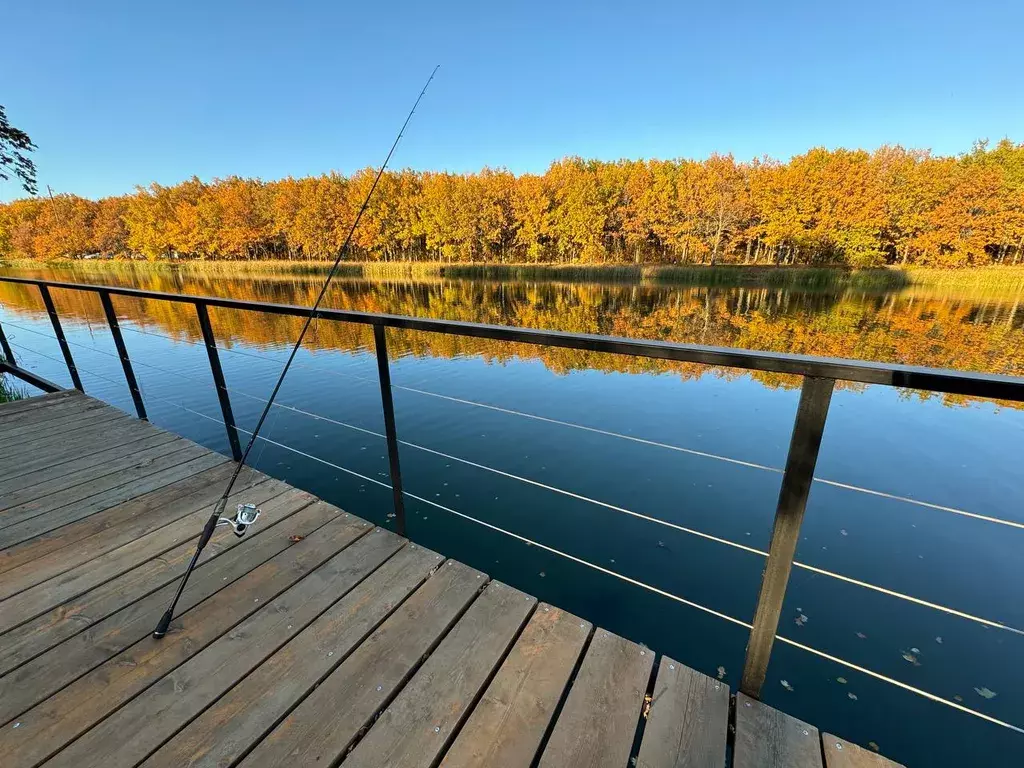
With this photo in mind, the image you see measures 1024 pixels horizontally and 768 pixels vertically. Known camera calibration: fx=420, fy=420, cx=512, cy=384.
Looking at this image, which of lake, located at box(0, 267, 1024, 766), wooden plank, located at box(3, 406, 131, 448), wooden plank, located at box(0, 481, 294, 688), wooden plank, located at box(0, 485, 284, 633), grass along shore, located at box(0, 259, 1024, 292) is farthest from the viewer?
grass along shore, located at box(0, 259, 1024, 292)

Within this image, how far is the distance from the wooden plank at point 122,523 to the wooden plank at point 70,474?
0.40 m

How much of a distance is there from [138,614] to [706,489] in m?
4.51

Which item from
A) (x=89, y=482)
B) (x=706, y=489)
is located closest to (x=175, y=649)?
(x=89, y=482)

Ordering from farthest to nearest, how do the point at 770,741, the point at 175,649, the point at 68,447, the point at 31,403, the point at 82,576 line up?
the point at 31,403, the point at 68,447, the point at 82,576, the point at 175,649, the point at 770,741

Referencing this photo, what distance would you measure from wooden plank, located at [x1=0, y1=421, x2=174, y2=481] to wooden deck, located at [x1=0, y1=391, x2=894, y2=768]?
0.80m

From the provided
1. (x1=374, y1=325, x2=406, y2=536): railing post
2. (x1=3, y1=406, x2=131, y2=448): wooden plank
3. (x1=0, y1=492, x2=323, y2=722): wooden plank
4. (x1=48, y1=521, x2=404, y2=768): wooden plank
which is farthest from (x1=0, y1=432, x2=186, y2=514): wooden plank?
(x1=374, y1=325, x2=406, y2=536): railing post

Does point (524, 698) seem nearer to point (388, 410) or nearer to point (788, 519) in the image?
point (788, 519)

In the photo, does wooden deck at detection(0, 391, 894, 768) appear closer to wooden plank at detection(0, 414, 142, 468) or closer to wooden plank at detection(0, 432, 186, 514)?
wooden plank at detection(0, 432, 186, 514)

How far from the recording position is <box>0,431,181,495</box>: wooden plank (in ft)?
8.61

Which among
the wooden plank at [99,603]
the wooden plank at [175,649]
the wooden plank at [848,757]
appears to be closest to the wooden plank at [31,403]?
the wooden plank at [99,603]

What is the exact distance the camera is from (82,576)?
190cm

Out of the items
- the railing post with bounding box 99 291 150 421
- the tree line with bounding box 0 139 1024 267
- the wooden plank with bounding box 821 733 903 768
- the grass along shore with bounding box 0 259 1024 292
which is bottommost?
the grass along shore with bounding box 0 259 1024 292

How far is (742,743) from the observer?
1.25 metres

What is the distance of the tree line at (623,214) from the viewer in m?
29.2
